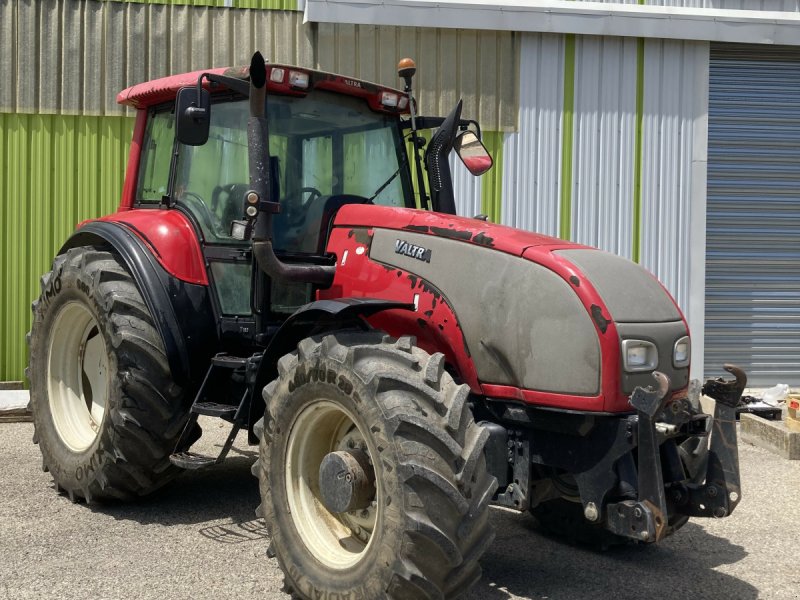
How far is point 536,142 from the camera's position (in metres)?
10.7

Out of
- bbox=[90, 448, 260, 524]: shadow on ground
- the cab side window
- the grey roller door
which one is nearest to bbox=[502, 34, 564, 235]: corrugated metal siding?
the grey roller door

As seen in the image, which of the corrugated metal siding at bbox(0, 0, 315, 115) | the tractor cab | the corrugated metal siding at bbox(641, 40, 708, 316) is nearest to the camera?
the tractor cab

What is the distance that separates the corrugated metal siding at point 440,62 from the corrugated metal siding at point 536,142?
0.51ft

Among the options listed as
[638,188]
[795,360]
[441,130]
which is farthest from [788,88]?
[441,130]

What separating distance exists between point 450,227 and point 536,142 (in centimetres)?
623

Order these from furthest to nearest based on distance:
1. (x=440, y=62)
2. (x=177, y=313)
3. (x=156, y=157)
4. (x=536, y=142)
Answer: (x=536, y=142) < (x=440, y=62) < (x=156, y=157) < (x=177, y=313)

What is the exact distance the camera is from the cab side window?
618 centimetres

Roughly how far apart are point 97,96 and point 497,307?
6.79 m

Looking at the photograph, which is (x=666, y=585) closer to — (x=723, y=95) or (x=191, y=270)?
(x=191, y=270)

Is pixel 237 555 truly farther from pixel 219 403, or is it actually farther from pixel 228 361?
pixel 228 361

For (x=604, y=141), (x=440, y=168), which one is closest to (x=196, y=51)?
(x=604, y=141)

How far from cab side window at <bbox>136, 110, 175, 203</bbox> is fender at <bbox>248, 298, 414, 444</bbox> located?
63.6 inches

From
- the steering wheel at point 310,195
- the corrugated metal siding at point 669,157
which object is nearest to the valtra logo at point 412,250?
the steering wheel at point 310,195

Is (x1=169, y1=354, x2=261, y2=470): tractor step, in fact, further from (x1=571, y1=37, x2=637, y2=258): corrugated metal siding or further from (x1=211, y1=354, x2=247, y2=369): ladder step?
(x1=571, y1=37, x2=637, y2=258): corrugated metal siding
